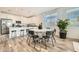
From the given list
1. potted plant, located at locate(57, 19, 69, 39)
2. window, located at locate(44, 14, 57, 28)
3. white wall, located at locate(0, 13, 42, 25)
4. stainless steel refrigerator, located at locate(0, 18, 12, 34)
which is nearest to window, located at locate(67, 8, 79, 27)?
potted plant, located at locate(57, 19, 69, 39)

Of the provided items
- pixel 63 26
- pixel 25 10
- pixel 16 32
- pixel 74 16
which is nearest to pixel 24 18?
pixel 25 10

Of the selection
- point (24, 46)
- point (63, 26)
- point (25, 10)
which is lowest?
point (24, 46)

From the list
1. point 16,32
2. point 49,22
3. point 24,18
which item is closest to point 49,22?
point 49,22

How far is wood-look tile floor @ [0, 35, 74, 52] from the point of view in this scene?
387 cm

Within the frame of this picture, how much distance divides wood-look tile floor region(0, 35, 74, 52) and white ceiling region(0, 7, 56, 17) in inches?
18.2

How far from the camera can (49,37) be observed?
3.90 meters

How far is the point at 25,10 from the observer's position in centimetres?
390

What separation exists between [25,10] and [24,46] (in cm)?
67

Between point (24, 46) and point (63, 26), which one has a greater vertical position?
point (63, 26)

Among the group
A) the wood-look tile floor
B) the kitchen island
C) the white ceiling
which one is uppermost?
the white ceiling

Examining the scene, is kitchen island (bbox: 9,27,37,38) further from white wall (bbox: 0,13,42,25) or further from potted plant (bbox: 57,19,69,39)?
potted plant (bbox: 57,19,69,39)

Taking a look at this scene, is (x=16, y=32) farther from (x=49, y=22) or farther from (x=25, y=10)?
(x=49, y=22)
